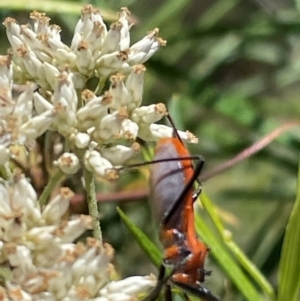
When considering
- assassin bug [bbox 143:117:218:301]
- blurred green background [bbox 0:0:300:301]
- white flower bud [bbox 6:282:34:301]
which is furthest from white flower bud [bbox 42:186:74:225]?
blurred green background [bbox 0:0:300:301]

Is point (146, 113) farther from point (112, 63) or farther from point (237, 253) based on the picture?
point (237, 253)

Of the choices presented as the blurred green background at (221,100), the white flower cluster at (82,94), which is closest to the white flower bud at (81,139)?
the white flower cluster at (82,94)

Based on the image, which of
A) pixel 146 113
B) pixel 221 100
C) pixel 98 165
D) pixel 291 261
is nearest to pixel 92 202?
pixel 98 165

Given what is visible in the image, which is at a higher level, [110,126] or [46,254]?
[110,126]

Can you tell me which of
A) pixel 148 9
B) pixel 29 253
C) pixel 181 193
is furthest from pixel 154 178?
pixel 148 9

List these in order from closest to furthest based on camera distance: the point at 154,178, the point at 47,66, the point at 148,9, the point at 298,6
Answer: the point at 47,66, the point at 154,178, the point at 298,6, the point at 148,9

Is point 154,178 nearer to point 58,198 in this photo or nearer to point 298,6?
point 58,198
